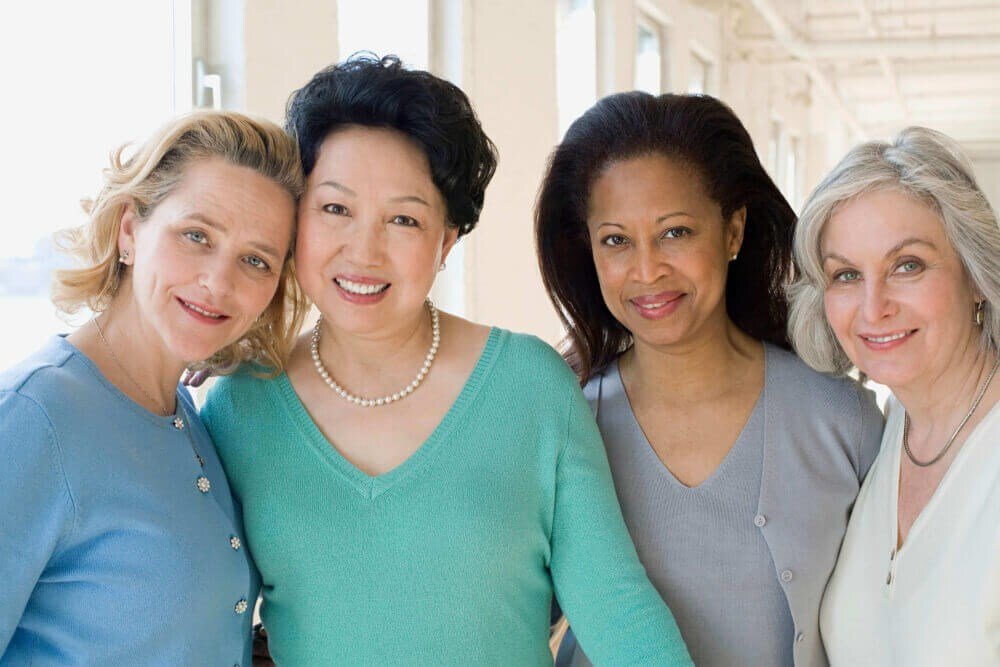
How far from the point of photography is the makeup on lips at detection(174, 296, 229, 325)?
182cm

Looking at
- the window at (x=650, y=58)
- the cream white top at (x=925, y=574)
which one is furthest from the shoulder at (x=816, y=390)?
the window at (x=650, y=58)

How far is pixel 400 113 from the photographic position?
1.95m

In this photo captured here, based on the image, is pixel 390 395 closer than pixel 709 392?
Yes

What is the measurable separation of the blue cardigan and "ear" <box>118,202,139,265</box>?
0.66 ft

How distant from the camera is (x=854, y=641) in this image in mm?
2047

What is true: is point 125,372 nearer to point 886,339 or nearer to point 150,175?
point 150,175

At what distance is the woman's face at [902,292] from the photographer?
197 cm

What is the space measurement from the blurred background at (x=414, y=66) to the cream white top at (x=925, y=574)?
5.57 ft

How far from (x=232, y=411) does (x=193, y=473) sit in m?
0.24

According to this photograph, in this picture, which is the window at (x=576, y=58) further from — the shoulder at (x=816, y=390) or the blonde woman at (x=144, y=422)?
the blonde woman at (x=144, y=422)

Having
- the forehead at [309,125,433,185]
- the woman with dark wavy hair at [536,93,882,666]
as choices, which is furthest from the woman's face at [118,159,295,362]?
the woman with dark wavy hair at [536,93,882,666]

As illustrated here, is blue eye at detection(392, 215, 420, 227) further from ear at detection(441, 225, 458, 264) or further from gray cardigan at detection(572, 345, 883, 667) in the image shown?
gray cardigan at detection(572, 345, 883, 667)

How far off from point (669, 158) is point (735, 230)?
260mm

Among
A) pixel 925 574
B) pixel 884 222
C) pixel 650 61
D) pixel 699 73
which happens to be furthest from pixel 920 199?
pixel 699 73
